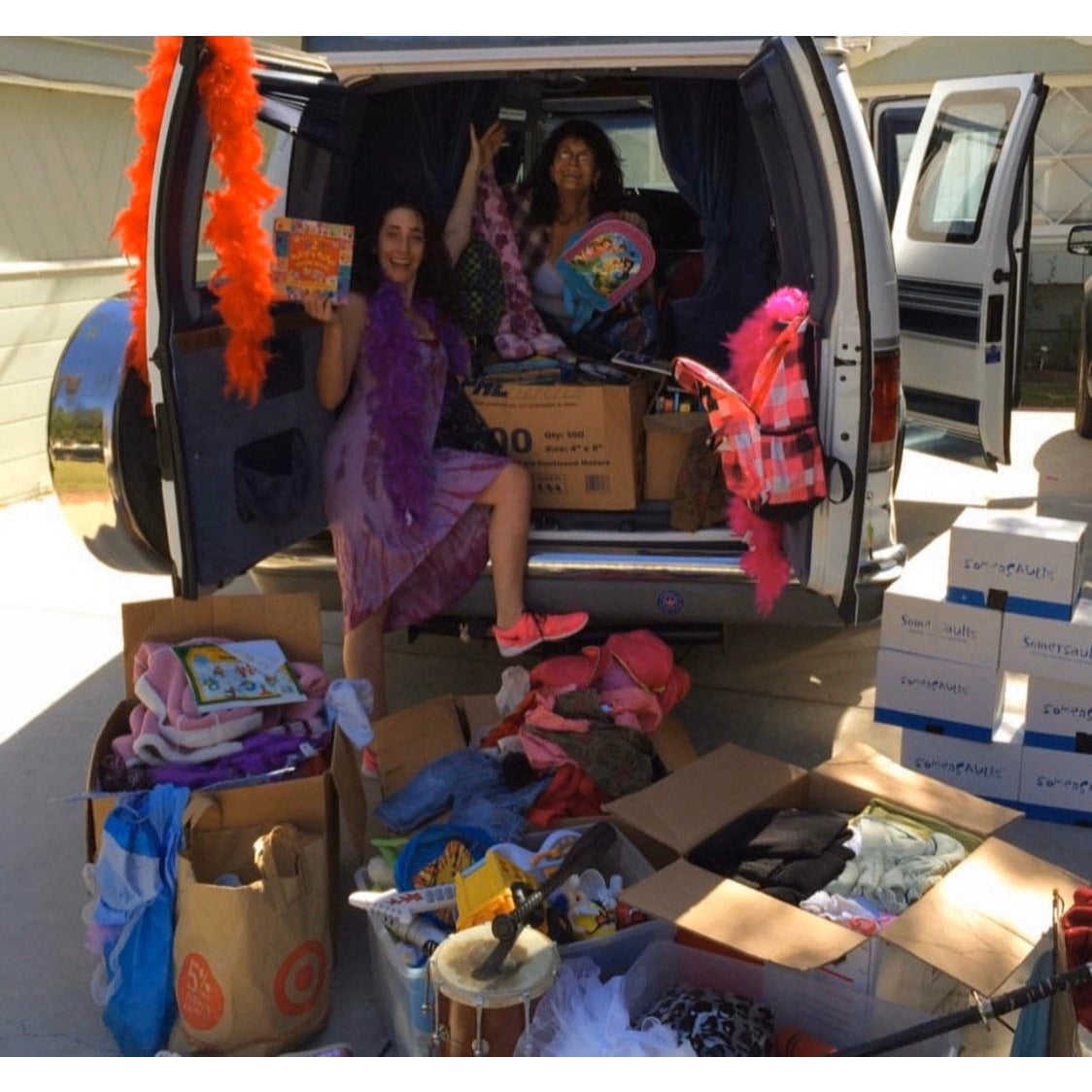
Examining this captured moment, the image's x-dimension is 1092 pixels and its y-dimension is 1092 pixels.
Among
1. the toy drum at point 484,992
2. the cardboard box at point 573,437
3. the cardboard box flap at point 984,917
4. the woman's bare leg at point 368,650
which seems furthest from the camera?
the cardboard box at point 573,437

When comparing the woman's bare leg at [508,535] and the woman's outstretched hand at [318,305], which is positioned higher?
the woman's outstretched hand at [318,305]

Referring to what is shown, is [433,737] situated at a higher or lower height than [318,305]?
lower

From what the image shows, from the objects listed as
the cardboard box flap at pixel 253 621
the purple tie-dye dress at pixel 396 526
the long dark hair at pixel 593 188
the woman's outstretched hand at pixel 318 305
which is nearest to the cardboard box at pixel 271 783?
the cardboard box flap at pixel 253 621

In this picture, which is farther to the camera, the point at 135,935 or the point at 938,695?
the point at 938,695

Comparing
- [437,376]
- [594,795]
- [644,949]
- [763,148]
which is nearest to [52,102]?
[437,376]

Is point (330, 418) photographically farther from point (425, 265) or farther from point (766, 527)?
point (766, 527)

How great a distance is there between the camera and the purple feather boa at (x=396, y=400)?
4121mm

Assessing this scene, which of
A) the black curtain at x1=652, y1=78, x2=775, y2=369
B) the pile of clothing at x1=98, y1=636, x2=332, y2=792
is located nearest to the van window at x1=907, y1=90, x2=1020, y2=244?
the black curtain at x1=652, y1=78, x2=775, y2=369

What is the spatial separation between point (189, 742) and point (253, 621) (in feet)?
1.61

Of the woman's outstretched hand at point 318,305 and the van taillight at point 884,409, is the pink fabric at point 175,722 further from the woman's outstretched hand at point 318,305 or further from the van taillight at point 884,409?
the van taillight at point 884,409

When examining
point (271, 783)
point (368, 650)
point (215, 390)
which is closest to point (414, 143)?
point (215, 390)

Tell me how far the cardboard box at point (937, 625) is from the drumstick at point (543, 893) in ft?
4.33

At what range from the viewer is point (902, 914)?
2719mm

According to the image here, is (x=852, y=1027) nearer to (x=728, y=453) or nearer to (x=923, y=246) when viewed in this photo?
(x=728, y=453)
